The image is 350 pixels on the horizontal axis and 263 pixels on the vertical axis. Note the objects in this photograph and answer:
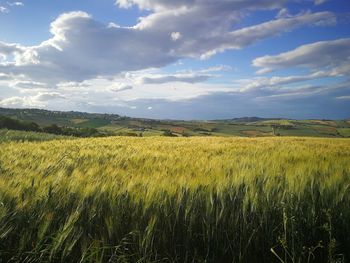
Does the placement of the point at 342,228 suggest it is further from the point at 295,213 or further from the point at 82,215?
the point at 82,215

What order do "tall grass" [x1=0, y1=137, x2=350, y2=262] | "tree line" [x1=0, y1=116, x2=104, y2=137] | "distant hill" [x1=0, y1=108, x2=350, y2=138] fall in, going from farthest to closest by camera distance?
"distant hill" [x1=0, y1=108, x2=350, y2=138], "tree line" [x1=0, y1=116, x2=104, y2=137], "tall grass" [x1=0, y1=137, x2=350, y2=262]

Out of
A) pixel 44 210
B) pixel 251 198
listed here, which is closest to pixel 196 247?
pixel 251 198

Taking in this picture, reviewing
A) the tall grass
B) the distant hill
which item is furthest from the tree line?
the tall grass

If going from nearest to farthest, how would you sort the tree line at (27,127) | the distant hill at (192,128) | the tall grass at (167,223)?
1. the tall grass at (167,223)
2. the tree line at (27,127)
3. the distant hill at (192,128)

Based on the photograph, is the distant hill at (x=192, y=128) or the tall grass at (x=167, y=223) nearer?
the tall grass at (x=167, y=223)

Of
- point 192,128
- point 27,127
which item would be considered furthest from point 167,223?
point 192,128

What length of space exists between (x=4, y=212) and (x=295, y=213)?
265 centimetres

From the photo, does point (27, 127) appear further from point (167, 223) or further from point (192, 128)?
point (167, 223)

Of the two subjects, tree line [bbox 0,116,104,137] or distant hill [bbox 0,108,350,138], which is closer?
tree line [bbox 0,116,104,137]

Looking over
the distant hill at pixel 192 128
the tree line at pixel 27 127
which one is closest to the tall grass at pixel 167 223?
the tree line at pixel 27 127

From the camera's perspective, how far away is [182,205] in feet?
10.8

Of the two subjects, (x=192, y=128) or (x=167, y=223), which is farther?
(x=192, y=128)

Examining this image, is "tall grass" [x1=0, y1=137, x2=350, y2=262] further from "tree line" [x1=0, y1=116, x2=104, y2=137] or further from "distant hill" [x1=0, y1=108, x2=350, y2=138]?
"distant hill" [x1=0, y1=108, x2=350, y2=138]

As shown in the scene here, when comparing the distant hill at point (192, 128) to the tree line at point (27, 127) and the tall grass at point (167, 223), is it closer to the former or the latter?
the tree line at point (27, 127)
